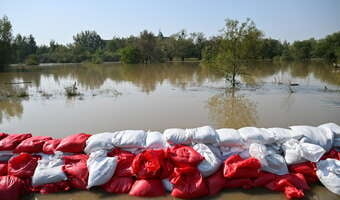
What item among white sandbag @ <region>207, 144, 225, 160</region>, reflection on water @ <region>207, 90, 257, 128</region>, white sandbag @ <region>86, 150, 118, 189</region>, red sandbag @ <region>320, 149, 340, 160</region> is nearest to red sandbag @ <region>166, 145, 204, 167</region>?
white sandbag @ <region>207, 144, 225, 160</region>

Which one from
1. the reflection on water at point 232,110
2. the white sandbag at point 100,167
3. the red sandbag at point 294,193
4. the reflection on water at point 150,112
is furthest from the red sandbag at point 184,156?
the reflection on water at point 232,110

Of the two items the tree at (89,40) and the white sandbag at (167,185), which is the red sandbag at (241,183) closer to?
the white sandbag at (167,185)

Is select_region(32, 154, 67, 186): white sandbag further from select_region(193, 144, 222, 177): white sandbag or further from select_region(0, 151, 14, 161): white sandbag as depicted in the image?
select_region(193, 144, 222, 177): white sandbag

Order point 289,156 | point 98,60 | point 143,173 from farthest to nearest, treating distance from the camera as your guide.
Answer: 1. point 98,60
2. point 289,156
3. point 143,173

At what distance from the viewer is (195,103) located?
6.16 meters

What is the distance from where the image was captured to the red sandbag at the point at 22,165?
223 cm

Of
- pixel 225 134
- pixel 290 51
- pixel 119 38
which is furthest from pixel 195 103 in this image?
pixel 119 38

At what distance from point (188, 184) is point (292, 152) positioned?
3.98 feet

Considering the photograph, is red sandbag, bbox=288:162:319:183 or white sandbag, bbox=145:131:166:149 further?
white sandbag, bbox=145:131:166:149

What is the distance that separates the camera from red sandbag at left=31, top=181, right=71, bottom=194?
2.20 m

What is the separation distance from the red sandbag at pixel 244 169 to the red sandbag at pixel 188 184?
0.29 meters

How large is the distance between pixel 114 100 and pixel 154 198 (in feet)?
16.3

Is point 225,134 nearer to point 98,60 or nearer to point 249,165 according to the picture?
point 249,165

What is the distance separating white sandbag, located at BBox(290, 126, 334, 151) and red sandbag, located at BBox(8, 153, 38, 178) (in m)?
3.04
